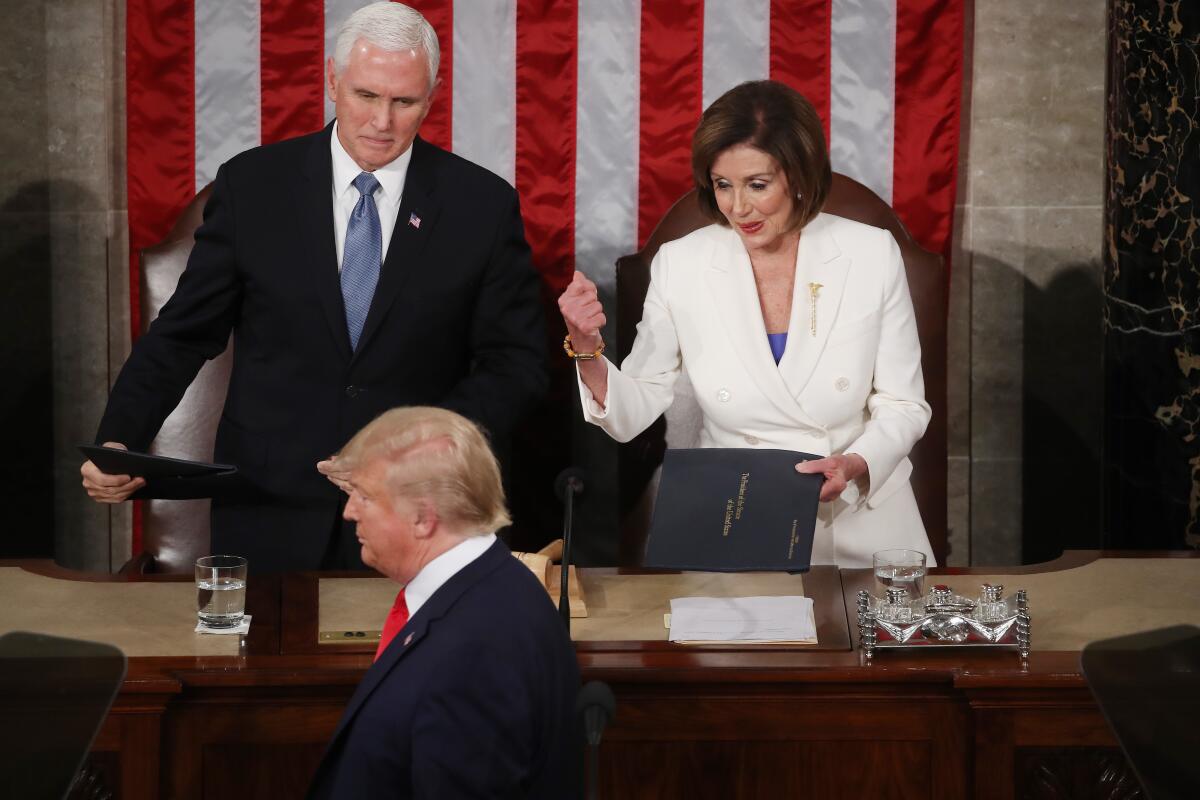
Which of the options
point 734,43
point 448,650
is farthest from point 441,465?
point 734,43

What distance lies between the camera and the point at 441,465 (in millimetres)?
2209

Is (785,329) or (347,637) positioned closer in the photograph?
(347,637)

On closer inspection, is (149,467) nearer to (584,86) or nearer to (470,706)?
(470,706)

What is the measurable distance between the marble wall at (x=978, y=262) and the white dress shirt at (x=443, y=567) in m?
2.82

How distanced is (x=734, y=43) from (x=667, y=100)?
0.25 m

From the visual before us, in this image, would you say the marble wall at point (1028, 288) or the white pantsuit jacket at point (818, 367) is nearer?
the white pantsuit jacket at point (818, 367)

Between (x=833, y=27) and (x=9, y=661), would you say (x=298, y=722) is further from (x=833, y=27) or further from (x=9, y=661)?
(x=833, y=27)

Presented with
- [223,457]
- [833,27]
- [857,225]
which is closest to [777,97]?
[857,225]

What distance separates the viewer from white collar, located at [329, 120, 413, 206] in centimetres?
360

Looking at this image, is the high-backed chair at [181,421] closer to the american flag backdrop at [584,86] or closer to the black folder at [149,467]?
the american flag backdrop at [584,86]

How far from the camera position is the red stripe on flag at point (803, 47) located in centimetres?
449

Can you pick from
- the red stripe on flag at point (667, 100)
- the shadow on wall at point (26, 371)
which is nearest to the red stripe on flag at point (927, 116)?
the red stripe on flag at point (667, 100)

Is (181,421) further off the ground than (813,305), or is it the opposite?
(813,305)

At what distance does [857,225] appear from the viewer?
3760 millimetres
